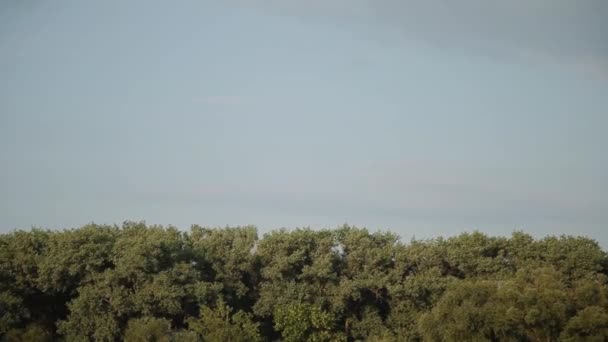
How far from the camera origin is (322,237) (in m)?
58.3

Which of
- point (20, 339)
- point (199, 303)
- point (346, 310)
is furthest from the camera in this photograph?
point (346, 310)

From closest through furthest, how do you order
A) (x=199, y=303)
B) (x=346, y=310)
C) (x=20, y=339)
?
1. (x=20, y=339)
2. (x=199, y=303)
3. (x=346, y=310)

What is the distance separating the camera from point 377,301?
57.4 metres

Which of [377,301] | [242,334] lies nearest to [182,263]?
[242,334]

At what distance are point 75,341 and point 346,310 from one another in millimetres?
17036

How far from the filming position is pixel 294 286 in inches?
2194

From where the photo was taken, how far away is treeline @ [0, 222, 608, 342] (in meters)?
48.7

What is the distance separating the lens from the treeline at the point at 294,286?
48.7m

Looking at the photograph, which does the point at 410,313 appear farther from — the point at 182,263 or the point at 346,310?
the point at 182,263

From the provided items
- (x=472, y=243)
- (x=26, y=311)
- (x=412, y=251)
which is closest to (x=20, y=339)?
(x=26, y=311)

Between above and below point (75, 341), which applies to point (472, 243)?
above

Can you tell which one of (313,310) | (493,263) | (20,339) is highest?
(493,263)

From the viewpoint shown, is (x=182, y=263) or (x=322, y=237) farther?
(x=322, y=237)

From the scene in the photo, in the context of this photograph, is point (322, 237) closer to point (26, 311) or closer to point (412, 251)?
point (412, 251)
